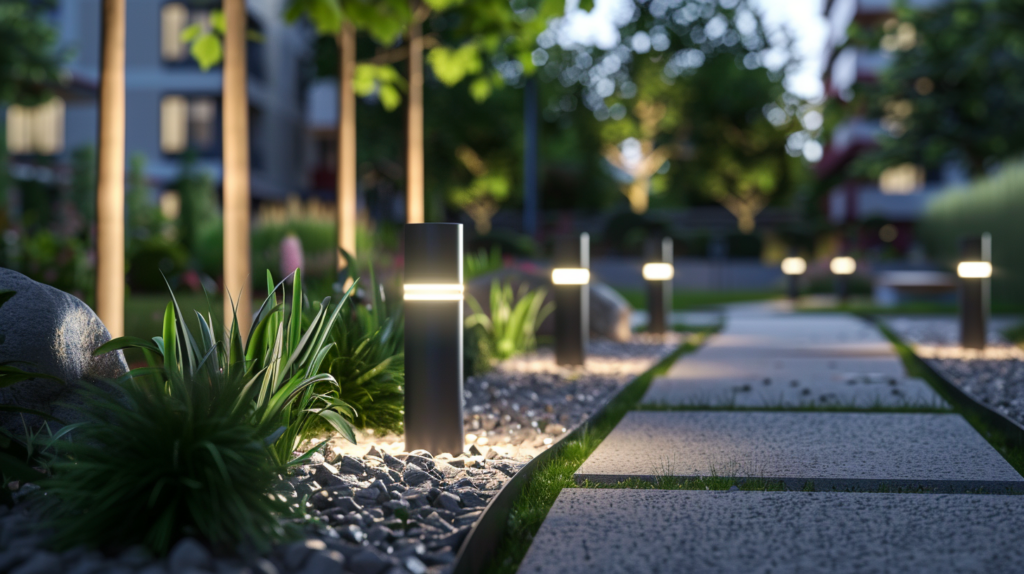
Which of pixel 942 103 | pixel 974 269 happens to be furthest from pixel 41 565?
pixel 942 103

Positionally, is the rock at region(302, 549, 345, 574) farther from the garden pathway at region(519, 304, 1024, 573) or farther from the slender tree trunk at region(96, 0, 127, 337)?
the slender tree trunk at region(96, 0, 127, 337)

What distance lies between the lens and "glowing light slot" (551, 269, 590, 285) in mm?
8312

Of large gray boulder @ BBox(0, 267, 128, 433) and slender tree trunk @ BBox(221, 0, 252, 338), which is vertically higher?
slender tree trunk @ BBox(221, 0, 252, 338)

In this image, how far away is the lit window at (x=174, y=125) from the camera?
33.8 meters

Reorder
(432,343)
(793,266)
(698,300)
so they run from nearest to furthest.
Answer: (432,343) → (793,266) → (698,300)

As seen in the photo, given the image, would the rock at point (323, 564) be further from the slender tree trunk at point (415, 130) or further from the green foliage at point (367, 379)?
the slender tree trunk at point (415, 130)

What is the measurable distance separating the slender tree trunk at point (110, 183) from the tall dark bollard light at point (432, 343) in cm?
189

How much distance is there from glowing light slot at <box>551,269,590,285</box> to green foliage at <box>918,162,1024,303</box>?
9.86 m

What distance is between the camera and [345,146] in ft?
29.6

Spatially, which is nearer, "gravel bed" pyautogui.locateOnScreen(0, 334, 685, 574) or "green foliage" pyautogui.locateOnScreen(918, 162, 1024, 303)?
"gravel bed" pyautogui.locateOnScreen(0, 334, 685, 574)

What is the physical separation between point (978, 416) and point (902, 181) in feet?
130

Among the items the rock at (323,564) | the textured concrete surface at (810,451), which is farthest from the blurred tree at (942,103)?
the rock at (323,564)

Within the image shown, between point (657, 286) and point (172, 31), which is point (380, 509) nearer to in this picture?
point (657, 286)

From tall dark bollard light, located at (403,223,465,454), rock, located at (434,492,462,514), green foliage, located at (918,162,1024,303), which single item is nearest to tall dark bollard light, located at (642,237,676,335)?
tall dark bollard light, located at (403,223,465,454)
